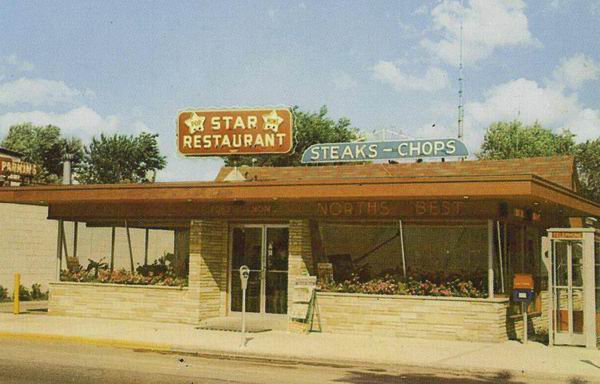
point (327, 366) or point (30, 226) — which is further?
point (30, 226)

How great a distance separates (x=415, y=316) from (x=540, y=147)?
48162 mm

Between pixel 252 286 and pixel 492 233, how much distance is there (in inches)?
272

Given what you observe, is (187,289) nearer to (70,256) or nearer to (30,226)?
(70,256)

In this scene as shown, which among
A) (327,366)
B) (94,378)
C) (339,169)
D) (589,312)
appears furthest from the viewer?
(339,169)

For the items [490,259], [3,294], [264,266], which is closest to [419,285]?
[490,259]

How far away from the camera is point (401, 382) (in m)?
12.0

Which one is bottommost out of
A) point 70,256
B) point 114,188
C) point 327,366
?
point 327,366

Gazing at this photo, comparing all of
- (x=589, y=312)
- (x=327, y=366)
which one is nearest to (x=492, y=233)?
(x=589, y=312)

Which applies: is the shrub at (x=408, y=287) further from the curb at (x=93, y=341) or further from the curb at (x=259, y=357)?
the curb at (x=93, y=341)

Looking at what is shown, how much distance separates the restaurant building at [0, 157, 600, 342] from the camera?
17641mm

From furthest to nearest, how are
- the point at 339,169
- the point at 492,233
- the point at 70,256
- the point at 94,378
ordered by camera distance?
the point at 339,169, the point at 70,256, the point at 492,233, the point at 94,378

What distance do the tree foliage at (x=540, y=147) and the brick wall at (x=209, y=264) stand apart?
144 ft

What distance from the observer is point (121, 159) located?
58.4 meters

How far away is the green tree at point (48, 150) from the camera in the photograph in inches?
2542
